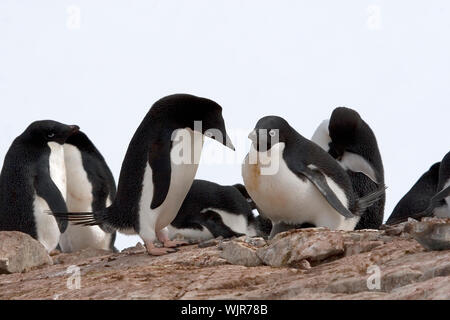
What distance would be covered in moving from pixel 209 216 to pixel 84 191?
1.99 meters

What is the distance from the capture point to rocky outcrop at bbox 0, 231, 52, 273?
7.18m

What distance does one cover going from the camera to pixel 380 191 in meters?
8.45

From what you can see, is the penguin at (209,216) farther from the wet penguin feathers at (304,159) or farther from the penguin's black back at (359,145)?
the wet penguin feathers at (304,159)

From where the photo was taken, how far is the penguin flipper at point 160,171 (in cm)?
712

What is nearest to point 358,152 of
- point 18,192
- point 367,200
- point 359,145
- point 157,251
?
point 359,145

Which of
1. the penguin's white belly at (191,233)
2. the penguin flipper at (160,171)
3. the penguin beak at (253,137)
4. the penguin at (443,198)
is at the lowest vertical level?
the penguin's white belly at (191,233)

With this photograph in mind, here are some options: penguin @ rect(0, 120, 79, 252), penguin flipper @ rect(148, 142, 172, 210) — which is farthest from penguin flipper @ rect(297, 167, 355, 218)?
penguin @ rect(0, 120, 79, 252)

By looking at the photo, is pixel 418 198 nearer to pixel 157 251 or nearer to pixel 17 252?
pixel 157 251

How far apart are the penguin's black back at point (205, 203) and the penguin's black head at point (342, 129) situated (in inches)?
57.4

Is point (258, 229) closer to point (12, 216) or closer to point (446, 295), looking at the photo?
point (12, 216)

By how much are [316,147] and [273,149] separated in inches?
21.1

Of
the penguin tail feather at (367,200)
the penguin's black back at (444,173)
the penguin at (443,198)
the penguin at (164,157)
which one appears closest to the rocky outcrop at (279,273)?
the penguin at (164,157)

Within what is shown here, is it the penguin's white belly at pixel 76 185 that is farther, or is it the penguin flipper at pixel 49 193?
the penguin's white belly at pixel 76 185

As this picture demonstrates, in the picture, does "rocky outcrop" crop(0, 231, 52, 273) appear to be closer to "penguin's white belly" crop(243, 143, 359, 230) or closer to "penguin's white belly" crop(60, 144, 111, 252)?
"penguin's white belly" crop(243, 143, 359, 230)
